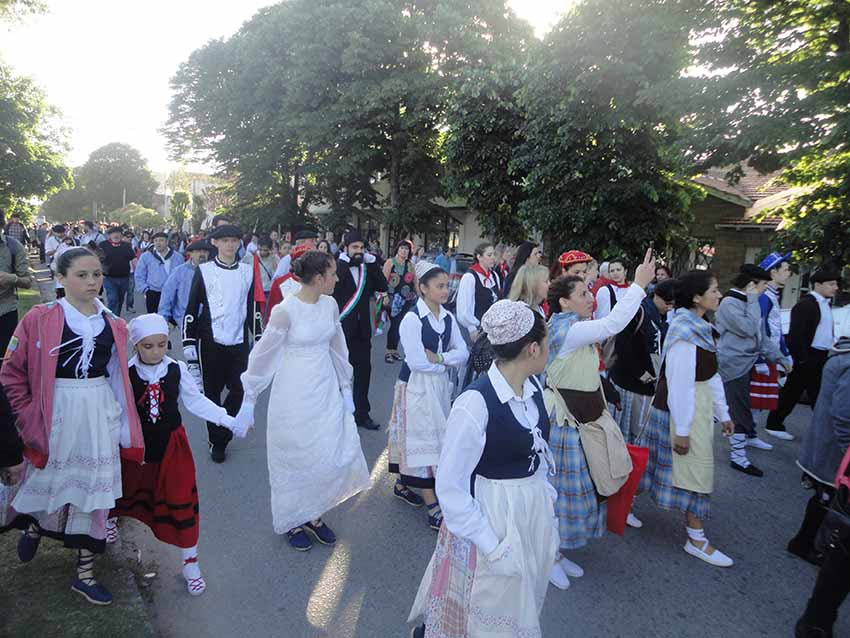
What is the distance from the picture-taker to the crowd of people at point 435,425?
238 centimetres

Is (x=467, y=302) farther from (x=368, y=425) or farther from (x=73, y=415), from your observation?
(x=73, y=415)

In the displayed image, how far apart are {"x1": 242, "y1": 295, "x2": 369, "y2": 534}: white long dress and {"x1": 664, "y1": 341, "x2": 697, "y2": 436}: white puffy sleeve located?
2180 millimetres

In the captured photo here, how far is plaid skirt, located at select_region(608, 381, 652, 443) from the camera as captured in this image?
5055mm

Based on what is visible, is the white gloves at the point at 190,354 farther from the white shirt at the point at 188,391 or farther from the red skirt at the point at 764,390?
the red skirt at the point at 764,390

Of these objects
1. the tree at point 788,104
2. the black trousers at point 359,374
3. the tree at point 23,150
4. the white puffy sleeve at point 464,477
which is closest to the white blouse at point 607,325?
the white puffy sleeve at point 464,477

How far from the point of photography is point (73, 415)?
3184mm

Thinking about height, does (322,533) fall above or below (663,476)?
below

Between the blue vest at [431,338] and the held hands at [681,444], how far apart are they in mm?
1746

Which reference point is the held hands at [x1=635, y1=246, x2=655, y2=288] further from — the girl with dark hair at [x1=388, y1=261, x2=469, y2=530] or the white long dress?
the white long dress

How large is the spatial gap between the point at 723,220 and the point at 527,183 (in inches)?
302

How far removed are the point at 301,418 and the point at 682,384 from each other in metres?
2.55

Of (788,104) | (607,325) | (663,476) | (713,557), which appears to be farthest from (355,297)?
(788,104)

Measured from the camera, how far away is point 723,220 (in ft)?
58.3

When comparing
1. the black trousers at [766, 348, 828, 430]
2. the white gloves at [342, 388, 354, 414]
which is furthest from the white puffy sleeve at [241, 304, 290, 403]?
the black trousers at [766, 348, 828, 430]
